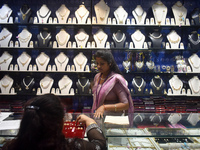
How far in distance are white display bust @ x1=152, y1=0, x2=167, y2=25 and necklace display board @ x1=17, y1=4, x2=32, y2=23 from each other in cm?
265

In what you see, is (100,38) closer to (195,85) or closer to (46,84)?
(46,84)

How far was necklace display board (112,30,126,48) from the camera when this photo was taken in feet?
11.8

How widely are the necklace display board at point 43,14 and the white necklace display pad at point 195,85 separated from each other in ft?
10.9

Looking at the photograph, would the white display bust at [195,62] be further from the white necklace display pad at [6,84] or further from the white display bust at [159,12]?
the white necklace display pad at [6,84]

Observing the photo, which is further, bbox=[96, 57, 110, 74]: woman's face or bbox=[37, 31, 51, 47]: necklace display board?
bbox=[37, 31, 51, 47]: necklace display board

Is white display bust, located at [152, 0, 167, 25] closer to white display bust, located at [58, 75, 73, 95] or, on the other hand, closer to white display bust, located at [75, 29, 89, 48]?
white display bust, located at [75, 29, 89, 48]

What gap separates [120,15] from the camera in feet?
12.0

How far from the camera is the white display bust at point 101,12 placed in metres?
3.62

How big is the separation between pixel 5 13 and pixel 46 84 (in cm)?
172

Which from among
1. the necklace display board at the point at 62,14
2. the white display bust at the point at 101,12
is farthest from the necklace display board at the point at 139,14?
the necklace display board at the point at 62,14

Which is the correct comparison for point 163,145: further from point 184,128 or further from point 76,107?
point 76,107

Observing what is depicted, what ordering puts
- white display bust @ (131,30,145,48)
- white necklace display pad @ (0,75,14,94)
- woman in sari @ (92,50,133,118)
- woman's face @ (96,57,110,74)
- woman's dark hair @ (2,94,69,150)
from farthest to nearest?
white display bust @ (131,30,145,48) < white necklace display pad @ (0,75,14,94) < woman's face @ (96,57,110,74) < woman in sari @ (92,50,133,118) < woman's dark hair @ (2,94,69,150)

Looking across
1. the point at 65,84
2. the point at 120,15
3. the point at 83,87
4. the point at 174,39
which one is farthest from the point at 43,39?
the point at 174,39

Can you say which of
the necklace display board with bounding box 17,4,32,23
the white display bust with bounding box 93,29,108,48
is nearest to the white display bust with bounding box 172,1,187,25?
the white display bust with bounding box 93,29,108,48
